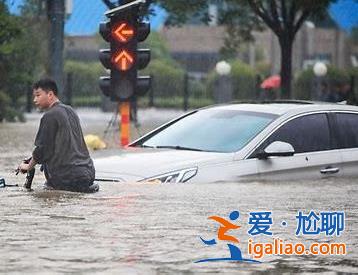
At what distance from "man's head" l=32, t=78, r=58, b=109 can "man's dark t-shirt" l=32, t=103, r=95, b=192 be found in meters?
0.08

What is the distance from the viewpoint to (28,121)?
38438mm

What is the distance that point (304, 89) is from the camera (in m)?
51.6

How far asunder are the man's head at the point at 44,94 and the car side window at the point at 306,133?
117 inches

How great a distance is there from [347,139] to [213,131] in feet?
5.53

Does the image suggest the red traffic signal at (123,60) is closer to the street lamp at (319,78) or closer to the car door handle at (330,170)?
the car door handle at (330,170)

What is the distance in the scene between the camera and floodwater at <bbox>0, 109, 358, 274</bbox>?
26.9 feet

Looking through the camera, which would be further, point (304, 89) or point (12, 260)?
point (304, 89)

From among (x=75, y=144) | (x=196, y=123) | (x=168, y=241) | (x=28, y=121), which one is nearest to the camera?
(x=168, y=241)

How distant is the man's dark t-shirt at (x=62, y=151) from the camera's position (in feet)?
39.3

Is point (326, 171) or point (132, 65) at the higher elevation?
point (132, 65)

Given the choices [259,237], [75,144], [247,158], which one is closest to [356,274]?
[259,237]

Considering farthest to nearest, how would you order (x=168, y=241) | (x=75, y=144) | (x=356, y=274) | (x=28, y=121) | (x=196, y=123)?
(x=28, y=121), (x=196, y=123), (x=75, y=144), (x=168, y=241), (x=356, y=274)

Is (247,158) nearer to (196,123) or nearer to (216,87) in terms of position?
(196,123)

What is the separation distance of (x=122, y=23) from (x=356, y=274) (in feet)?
39.0
